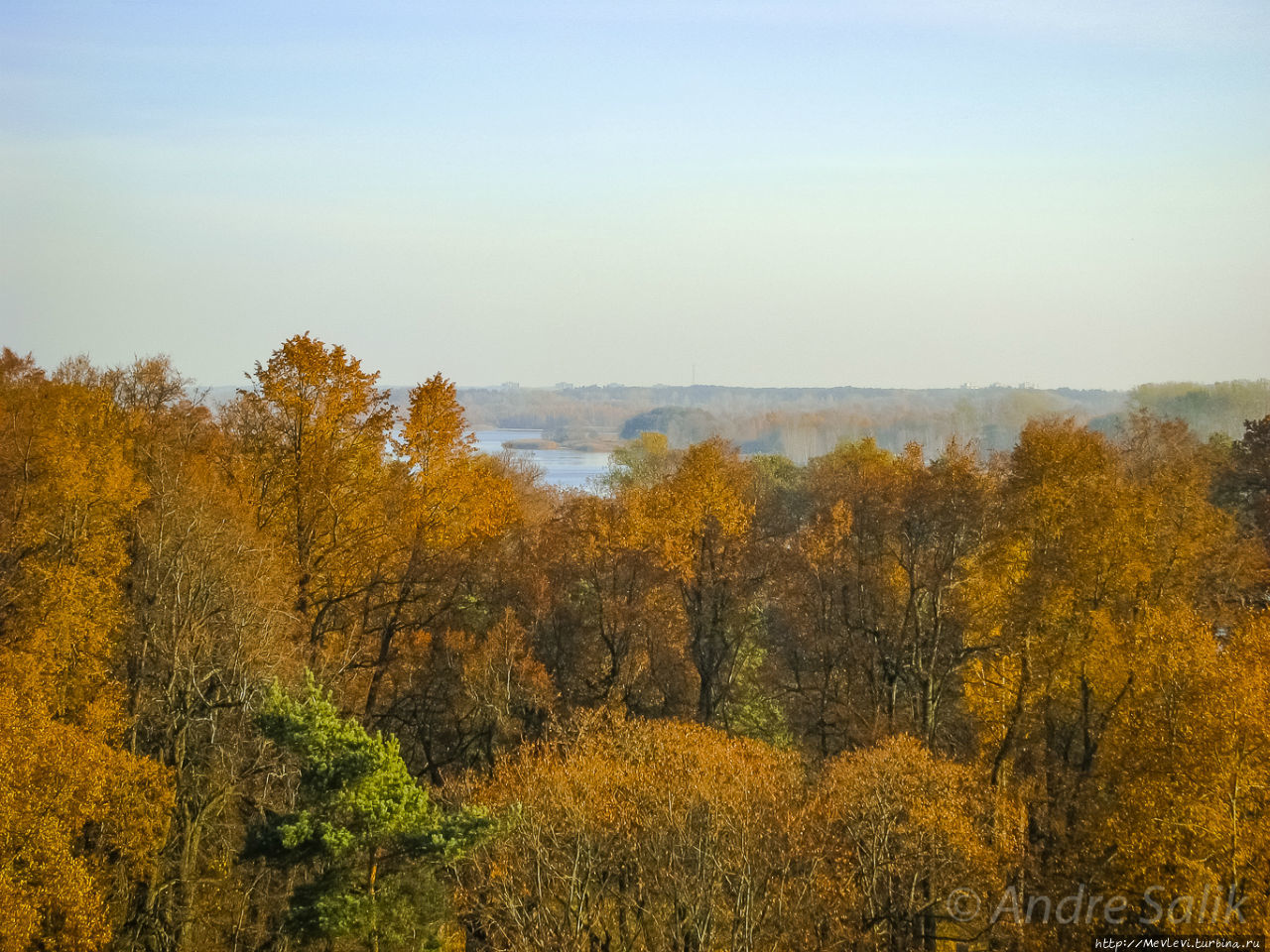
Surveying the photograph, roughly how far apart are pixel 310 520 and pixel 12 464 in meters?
7.95

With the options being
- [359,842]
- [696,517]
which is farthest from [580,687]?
[359,842]

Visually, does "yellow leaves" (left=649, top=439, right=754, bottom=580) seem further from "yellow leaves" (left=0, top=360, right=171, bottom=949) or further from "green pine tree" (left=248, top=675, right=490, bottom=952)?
"green pine tree" (left=248, top=675, right=490, bottom=952)

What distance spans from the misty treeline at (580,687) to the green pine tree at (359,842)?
0.07m

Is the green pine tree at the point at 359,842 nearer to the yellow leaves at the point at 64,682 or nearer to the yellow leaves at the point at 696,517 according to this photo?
the yellow leaves at the point at 64,682

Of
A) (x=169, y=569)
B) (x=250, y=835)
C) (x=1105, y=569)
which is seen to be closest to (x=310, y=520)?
(x=169, y=569)

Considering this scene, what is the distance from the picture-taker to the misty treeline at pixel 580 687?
19312 mm

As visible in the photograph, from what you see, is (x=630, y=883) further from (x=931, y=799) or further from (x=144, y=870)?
(x=144, y=870)

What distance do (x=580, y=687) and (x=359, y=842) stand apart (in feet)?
45.7

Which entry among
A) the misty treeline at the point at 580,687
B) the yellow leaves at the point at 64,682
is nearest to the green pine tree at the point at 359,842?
the misty treeline at the point at 580,687

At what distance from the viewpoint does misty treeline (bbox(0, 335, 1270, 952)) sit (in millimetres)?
19312

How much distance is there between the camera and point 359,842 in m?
19.0

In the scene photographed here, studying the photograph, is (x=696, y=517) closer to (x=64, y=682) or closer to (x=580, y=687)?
(x=580, y=687)

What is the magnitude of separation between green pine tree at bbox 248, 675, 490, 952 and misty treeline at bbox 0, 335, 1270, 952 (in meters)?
0.07

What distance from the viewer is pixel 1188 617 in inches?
949
